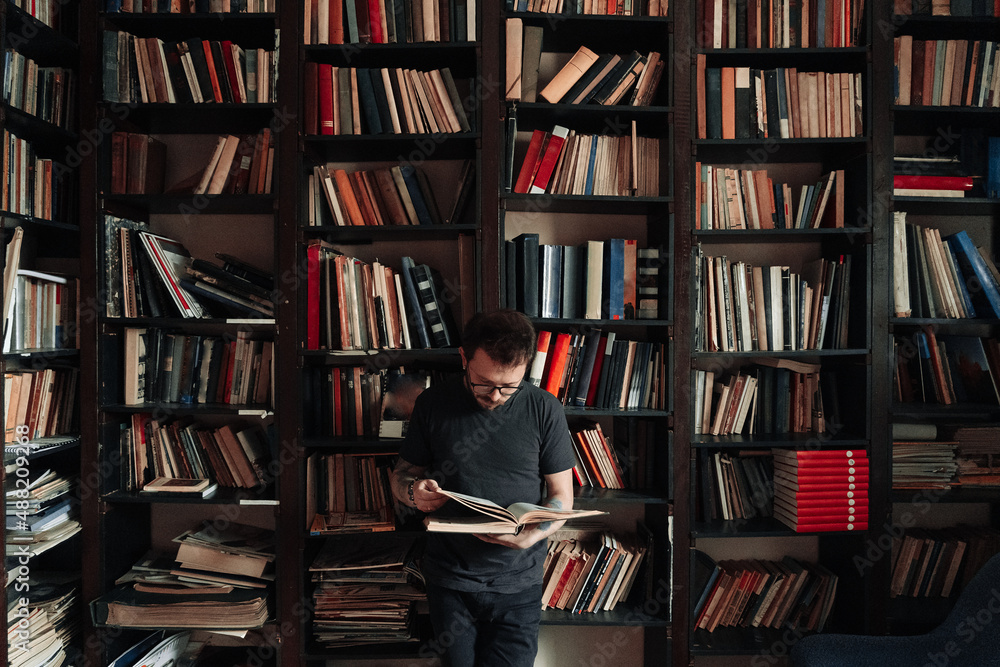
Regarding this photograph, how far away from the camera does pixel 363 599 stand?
2229 millimetres

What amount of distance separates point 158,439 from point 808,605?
2568 mm

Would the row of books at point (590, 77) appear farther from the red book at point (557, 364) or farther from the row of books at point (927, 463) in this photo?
the row of books at point (927, 463)

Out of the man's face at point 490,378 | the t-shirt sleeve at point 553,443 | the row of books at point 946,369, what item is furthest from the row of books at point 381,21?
the row of books at point 946,369

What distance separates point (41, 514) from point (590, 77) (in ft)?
8.11

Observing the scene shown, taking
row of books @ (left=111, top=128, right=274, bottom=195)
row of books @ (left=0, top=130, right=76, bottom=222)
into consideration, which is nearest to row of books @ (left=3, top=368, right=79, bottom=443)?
row of books @ (left=0, top=130, right=76, bottom=222)

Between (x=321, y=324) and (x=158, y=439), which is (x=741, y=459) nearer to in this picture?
(x=321, y=324)

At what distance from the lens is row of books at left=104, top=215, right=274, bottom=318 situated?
2230 millimetres

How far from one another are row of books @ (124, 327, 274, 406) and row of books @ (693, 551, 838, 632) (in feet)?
6.11

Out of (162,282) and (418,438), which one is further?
(162,282)

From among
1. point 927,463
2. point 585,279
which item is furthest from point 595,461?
point 927,463

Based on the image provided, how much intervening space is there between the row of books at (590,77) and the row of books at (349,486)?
1.43 meters

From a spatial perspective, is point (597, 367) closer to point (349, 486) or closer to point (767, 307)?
point (767, 307)

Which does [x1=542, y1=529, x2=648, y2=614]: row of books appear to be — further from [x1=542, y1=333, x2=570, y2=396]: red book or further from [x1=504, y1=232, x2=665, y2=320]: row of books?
[x1=504, y1=232, x2=665, y2=320]: row of books

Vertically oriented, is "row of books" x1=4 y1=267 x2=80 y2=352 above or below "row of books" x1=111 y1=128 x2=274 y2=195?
below
